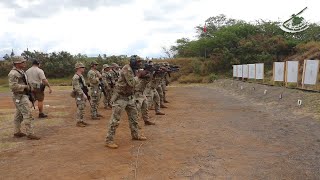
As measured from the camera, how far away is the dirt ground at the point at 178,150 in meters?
5.66

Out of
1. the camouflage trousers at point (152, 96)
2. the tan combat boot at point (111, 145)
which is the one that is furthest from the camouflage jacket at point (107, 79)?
the tan combat boot at point (111, 145)

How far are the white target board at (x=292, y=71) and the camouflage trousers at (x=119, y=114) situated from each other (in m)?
10.6

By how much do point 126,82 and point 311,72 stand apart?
386 inches

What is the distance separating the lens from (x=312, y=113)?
10836 mm

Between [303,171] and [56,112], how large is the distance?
9.93 m

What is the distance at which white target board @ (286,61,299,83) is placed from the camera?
633 inches

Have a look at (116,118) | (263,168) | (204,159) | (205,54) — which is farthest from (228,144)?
(205,54)

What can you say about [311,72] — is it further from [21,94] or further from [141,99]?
[21,94]

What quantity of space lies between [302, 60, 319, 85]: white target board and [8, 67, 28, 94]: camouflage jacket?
11142 mm

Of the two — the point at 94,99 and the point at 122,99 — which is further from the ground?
the point at 122,99

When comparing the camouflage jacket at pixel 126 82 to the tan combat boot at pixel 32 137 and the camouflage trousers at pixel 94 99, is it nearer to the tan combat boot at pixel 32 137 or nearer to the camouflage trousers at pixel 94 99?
the tan combat boot at pixel 32 137

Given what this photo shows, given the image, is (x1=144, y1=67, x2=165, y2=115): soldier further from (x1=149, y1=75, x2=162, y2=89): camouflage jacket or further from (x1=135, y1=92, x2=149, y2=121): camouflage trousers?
(x1=135, y1=92, x2=149, y2=121): camouflage trousers

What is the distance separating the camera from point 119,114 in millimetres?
7457

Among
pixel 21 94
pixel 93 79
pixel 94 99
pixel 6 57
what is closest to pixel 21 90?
pixel 21 94
